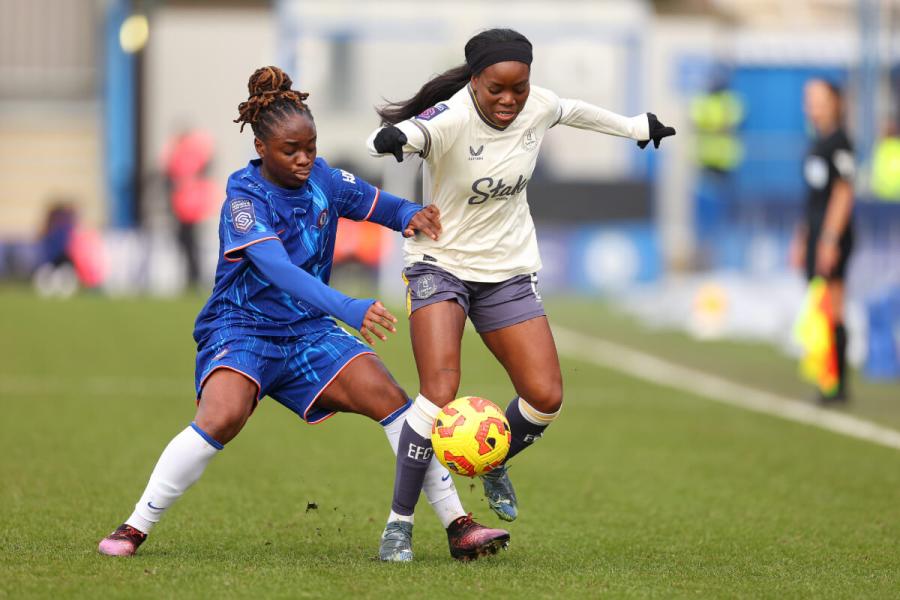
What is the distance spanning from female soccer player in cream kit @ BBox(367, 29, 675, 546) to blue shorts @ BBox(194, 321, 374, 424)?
0.32 meters

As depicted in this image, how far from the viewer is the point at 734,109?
28203 mm

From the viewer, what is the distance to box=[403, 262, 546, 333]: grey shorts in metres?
6.40

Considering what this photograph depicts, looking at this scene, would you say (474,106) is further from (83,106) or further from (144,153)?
(83,106)

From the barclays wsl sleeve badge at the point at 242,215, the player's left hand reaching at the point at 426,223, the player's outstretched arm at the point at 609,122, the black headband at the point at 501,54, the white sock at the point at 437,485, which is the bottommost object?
the white sock at the point at 437,485

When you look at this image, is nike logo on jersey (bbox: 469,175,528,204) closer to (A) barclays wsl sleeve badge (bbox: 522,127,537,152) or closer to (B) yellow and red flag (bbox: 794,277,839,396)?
(A) barclays wsl sleeve badge (bbox: 522,127,537,152)

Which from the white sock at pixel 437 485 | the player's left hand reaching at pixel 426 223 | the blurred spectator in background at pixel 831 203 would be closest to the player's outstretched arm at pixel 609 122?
the player's left hand reaching at pixel 426 223

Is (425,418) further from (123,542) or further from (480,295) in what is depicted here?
(123,542)

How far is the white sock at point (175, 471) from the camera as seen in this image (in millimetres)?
5988

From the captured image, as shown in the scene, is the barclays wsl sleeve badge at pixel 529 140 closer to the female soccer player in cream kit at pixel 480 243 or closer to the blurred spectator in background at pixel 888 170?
the female soccer player in cream kit at pixel 480 243

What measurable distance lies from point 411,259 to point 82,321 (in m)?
13.6

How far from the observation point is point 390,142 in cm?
596

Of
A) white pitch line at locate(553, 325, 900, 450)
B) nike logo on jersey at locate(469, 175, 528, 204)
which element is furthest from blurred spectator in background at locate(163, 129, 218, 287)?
nike logo on jersey at locate(469, 175, 528, 204)

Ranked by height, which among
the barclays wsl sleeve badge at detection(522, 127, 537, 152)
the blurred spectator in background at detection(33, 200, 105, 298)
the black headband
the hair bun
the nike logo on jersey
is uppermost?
the black headband

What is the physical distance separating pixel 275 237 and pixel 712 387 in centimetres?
807
